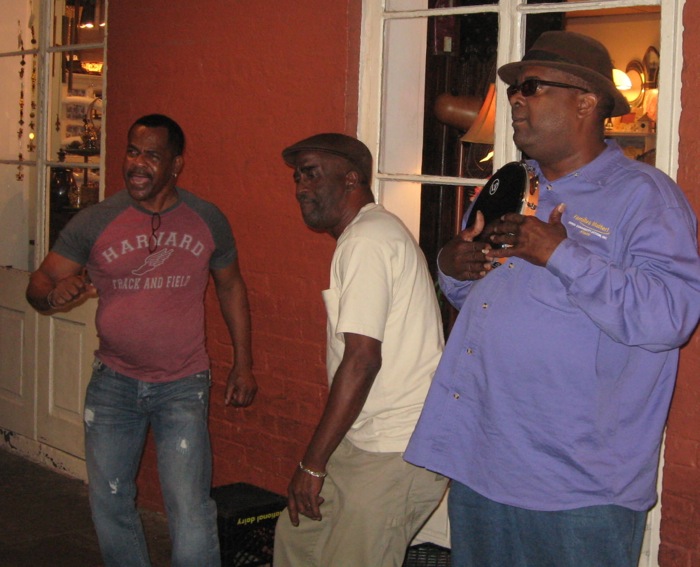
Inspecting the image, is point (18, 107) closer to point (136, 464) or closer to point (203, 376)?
point (203, 376)

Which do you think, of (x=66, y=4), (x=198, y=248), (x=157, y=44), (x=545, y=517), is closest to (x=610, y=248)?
(x=545, y=517)

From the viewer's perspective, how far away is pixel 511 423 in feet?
8.81

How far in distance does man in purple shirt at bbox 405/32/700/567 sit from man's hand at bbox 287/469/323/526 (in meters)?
0.46

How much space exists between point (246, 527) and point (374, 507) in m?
1.53

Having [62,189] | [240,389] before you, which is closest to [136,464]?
[240,389]

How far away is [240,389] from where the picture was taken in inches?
172

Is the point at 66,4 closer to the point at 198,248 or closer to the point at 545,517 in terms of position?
the point at 198,248

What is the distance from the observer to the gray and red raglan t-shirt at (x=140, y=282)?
404 cm

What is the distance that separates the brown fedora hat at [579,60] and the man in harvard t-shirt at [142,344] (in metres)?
1.85

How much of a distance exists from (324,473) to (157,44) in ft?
10.7

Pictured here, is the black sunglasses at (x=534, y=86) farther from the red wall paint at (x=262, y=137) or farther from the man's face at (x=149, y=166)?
the red wall paint at (x=262, y=137)

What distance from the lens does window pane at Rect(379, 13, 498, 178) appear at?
4398 millimetres

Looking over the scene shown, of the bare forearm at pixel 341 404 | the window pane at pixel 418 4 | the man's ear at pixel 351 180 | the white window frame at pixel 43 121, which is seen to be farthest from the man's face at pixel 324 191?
the white window frame at pixel 43 121

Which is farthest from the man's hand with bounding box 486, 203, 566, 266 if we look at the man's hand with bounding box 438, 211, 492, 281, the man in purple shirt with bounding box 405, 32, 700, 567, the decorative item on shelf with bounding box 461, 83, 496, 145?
the decorative item on shelf with bounding box 461, 83, 496, 145
